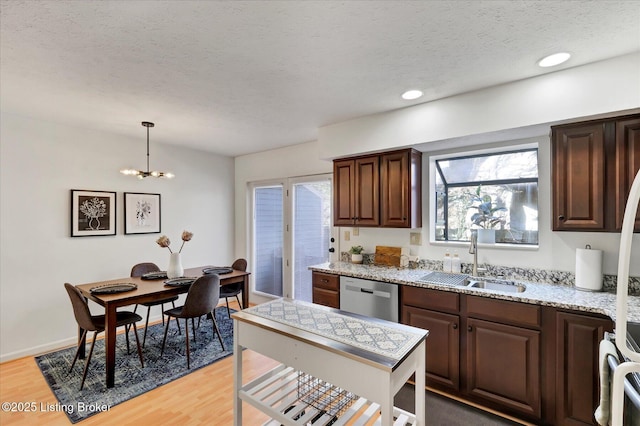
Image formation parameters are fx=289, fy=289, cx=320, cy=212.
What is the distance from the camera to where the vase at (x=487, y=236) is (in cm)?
Answer: 273

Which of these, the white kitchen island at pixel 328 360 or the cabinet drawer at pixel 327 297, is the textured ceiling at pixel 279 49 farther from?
the cabinet drawer at pixel 327 297

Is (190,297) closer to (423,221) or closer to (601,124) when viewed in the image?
(423,221)

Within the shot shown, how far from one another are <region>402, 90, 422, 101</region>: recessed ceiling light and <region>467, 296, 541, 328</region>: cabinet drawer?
5.66 ft

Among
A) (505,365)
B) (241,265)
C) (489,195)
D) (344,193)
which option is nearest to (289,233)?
(241,265)

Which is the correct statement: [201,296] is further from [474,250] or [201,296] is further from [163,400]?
[474,250]

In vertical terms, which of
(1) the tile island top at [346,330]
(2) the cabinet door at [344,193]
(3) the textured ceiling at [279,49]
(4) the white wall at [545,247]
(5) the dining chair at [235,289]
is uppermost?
(3) the textured ceiling at [279,49]

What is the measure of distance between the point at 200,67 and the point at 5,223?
282cm

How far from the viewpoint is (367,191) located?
10.4 ft

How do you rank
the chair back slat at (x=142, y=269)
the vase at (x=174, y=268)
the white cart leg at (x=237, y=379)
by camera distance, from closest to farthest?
the white cart leg at (x=237, y=379) → the vase at (x=174, y=268) → the chair back slat at (x=142, y=269)

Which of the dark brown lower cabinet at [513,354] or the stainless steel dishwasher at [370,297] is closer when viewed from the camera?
the dark brown lower cabinet at [513,354]

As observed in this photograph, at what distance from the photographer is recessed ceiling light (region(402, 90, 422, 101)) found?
2.45m

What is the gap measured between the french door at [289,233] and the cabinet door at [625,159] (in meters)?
2.76

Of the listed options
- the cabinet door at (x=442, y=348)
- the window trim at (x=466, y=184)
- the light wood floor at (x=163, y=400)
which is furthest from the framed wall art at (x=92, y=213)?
the window trim at (x=466, y=184)

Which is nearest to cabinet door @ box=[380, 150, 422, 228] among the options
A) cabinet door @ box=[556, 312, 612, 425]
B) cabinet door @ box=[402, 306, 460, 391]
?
cabinet door @ box=[402, 306, 460, 391]
